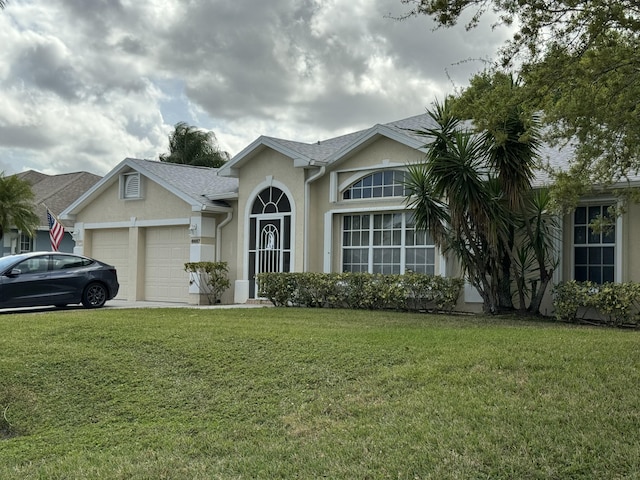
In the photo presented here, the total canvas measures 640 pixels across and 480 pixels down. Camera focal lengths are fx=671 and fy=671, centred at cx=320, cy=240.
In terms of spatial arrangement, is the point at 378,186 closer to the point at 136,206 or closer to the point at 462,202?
Answer: the point at 462,202

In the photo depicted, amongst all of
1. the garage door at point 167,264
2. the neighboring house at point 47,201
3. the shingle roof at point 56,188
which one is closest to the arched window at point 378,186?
the garage door at point 167,264

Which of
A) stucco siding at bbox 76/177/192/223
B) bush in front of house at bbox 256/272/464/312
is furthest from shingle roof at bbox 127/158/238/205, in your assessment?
bush in front of house at bbox 256/272/464/312

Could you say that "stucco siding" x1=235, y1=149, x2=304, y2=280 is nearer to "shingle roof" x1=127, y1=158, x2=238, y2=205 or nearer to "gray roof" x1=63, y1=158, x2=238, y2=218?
"gray roof" x1=63, y1=158, x2=238, y2=218

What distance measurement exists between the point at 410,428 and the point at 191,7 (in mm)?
10611

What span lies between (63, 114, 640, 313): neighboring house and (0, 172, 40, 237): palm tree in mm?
8847

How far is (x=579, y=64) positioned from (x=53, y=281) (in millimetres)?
12592

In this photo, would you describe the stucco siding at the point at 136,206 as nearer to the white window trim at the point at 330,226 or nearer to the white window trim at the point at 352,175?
the white window trim at the point at 330,226

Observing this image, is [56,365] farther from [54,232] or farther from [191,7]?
[54,232]

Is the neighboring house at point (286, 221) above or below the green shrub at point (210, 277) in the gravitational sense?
above

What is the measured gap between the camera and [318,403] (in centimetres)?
692

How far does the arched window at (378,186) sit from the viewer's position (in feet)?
51.1

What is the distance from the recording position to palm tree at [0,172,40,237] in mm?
29875

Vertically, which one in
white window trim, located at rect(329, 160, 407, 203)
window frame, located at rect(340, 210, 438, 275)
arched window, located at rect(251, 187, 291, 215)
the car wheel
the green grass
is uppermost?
white window trim, located at rect(329, 160, 407, 203)

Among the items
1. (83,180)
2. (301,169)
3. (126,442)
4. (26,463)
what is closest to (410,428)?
(126,442)
